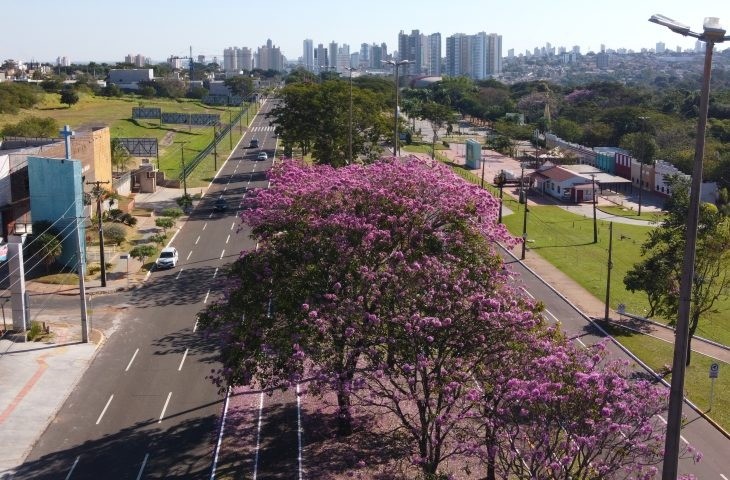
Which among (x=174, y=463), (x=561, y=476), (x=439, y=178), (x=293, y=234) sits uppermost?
(x=439, y=178)

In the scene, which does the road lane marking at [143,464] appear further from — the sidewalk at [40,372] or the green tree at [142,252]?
the green tree at [142,252]

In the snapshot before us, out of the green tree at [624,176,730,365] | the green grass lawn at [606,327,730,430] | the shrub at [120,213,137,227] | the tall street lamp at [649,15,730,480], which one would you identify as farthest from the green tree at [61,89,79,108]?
the tall street lamp at [649,15,730,480]

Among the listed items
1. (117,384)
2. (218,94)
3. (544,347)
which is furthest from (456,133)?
(544,347)

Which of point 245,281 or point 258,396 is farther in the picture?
point 258,396

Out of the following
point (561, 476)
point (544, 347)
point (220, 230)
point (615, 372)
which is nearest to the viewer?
point (561, 476)

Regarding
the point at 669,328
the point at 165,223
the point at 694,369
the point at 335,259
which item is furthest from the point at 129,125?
the point at 335,259

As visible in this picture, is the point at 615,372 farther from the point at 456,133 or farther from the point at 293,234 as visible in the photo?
the point at 456,133
